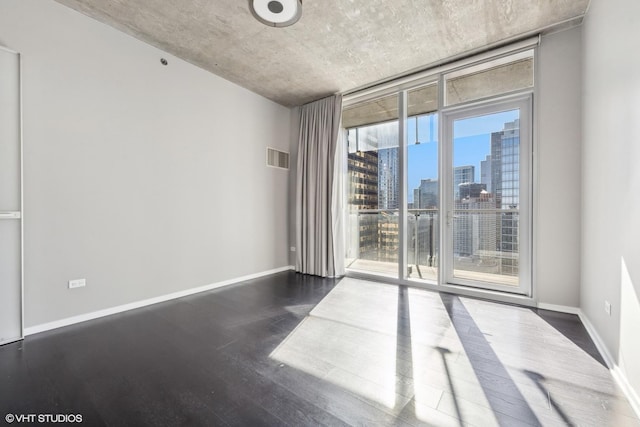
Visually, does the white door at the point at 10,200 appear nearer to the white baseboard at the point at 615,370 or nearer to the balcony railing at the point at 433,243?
the balcony railing at the point at 433,243

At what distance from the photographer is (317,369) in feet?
6.06

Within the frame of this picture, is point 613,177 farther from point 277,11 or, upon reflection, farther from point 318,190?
point 318,190

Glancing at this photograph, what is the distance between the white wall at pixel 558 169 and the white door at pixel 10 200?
196 inches

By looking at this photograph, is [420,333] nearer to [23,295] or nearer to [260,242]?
[260,242]

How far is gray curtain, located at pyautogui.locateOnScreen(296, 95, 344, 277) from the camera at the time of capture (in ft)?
14.5

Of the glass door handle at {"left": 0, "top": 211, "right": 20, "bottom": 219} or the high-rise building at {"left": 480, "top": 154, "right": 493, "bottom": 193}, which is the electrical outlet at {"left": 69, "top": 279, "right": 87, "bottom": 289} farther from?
the high-rise building at {"left": 480, "top": 154, "right": 493, "bottom": 193}

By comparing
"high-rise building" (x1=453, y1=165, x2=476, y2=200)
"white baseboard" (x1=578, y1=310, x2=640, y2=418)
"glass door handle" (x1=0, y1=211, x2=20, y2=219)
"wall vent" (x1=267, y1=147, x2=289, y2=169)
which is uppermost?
"wall vent" (x1=267, y1=147, x2=289, y2=169)

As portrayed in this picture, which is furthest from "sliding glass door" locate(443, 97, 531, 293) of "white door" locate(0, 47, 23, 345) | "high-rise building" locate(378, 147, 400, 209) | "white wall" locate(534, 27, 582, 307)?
"white door" locate(0, 47, 23, 345)

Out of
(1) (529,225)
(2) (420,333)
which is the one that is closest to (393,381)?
(2) (420,333)

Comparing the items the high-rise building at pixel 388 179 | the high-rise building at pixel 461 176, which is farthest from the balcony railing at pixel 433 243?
the high-rise building at pixel 461 176

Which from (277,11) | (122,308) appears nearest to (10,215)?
(122,308)

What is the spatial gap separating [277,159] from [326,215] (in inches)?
53.9

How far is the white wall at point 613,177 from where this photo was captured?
1.59m

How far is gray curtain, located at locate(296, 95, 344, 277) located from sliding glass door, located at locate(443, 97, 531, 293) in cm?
167
